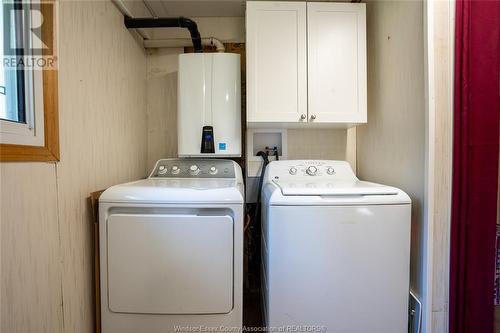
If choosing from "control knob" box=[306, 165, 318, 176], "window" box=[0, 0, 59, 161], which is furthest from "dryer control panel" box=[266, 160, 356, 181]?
"window" box=[0, 0, 59, 161]

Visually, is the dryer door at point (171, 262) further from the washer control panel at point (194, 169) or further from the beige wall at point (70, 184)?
the washer control panel at point (194, 169)

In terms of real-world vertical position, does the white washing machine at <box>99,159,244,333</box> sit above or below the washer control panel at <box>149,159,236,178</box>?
below

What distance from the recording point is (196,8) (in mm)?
1858

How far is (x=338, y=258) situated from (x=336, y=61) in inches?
48.1

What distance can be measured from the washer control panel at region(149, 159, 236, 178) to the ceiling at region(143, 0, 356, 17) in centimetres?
120

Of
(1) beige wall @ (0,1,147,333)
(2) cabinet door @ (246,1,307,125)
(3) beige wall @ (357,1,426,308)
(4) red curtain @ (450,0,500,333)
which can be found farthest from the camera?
(2) cabinet door @ (246,1,307,125)

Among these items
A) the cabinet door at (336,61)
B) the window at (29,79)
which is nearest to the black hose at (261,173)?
the cabinet door at (336,61)

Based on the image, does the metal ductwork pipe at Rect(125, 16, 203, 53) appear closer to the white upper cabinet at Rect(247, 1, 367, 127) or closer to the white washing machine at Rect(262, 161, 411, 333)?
the white upper cabinet at Rect(247, 1, 367, 127)

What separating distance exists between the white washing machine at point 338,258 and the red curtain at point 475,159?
239 mm

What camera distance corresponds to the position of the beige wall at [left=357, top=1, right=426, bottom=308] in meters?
1.20

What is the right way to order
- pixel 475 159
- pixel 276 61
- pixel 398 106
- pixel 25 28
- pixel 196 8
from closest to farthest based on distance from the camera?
pixel 25 28 < pixel 475 159 < pixel 398 106 < pixel 276 61 < pixel 196 8

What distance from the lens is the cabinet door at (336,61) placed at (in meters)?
1.56

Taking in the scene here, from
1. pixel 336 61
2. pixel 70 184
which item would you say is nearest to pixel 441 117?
pixel 336 61

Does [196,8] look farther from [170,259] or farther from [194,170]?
[170,259]
